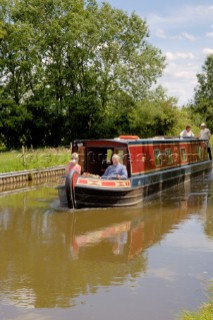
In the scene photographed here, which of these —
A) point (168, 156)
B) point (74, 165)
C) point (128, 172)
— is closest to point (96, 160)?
point (128, 172)

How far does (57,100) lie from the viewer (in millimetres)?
36344

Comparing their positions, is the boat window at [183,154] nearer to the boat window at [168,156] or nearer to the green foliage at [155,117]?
the boat window at [168,156]

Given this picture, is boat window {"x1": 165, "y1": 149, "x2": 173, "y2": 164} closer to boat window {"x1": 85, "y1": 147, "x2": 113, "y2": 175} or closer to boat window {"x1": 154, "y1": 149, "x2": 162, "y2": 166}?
boat window {"x1": 154, "y1": 149, "x2": 162, "y2": 166}

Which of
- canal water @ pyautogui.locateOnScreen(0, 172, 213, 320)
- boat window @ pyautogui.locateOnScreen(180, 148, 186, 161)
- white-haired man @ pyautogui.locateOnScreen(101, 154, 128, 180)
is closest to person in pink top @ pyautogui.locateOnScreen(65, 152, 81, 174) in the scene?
white-haired man @ pyautogui.locateOnScreen(101, 154, 128, 180)

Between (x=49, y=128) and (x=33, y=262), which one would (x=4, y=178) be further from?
(x=49, y=128)

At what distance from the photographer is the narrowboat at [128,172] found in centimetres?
1267

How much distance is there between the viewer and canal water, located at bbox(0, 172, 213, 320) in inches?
241

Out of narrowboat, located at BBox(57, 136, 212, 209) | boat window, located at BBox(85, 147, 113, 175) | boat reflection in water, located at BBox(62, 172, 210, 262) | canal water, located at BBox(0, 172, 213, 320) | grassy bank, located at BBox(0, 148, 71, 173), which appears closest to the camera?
canal water, located at BBox(0, 172, 213, 320)

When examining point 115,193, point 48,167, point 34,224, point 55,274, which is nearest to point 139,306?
point 55,274

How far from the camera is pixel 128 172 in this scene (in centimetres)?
1376

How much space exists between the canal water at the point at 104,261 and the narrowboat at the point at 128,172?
36 cm

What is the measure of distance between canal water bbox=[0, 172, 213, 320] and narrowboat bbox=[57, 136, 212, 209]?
361 millimetres

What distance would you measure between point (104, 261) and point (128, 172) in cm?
572

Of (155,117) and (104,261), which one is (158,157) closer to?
(104,261)
